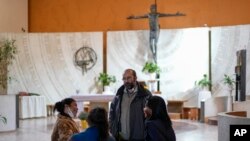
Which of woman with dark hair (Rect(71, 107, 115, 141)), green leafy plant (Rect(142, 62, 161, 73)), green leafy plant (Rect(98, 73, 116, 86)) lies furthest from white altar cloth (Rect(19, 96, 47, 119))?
woman with dark hair (Rect(71, 107, 115, 141))

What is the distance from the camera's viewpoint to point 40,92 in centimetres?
1402

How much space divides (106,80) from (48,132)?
3958 mm

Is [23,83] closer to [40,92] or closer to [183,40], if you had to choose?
[40,92]

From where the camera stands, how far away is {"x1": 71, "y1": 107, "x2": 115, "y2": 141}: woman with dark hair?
3.08 metres

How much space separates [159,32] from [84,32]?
7.81ft

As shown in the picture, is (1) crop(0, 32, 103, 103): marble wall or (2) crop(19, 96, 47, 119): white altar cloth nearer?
(2) crop(19, 96, 47, 119): white altar cloth

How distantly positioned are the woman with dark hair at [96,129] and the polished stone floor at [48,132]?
5.38m

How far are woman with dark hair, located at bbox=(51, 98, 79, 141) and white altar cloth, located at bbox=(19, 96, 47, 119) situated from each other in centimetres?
893

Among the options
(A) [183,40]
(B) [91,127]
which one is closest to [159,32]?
(A) [183,40]

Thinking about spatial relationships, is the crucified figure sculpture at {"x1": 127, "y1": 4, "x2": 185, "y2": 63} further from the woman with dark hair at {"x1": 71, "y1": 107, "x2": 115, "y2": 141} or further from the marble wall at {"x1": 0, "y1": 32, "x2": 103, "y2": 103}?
the woman with dark hair at {"x1": 71, "y1": 107, "x2": 115, "y2": 141}

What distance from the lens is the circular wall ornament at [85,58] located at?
1398cm

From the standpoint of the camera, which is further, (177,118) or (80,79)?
(80,79)

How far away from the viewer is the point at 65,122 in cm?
394

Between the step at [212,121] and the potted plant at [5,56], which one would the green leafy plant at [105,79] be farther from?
the step at [212,121]
